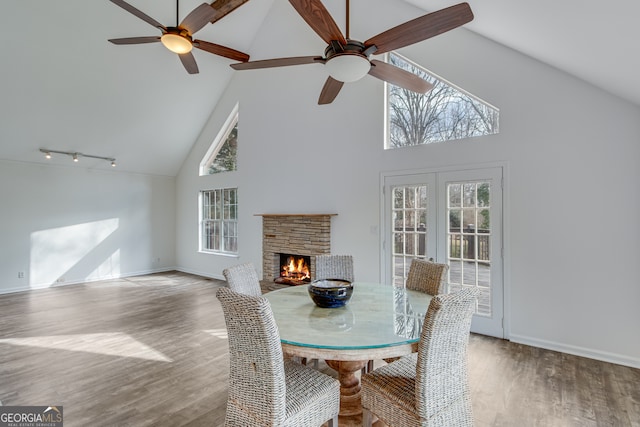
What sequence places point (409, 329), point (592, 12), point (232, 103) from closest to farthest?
1. point (409, 329)
2. point (592, 12)
3. point (232, 103)

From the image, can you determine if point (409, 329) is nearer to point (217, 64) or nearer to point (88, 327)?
point (88, 327)

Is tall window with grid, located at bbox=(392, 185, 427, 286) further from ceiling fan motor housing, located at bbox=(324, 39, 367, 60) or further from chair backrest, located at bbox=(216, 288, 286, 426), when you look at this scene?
chair backrest, located at bbox=(216, 288, 286, 426)

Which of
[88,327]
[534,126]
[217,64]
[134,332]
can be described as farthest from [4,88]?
[534,126]

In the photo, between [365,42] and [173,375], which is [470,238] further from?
[173,375]

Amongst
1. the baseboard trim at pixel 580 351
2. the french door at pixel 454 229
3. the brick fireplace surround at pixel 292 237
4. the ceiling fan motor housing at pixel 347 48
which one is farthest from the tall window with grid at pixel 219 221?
the baseboard trim at pixel 580 351

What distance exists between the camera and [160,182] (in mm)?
8070

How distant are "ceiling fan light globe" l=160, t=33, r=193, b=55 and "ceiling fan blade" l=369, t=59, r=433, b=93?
1769 millimetres

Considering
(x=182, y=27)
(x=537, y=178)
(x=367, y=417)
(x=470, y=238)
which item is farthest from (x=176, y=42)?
(x=537, y=178)

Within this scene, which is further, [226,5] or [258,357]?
[226,5]

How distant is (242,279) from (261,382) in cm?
115

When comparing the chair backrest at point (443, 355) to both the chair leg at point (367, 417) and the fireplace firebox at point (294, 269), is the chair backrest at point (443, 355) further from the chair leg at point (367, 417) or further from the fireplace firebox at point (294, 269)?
the fireplace firebox at point (294, 269)

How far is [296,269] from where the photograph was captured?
5.67 m

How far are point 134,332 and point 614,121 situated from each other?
5672 millimetres

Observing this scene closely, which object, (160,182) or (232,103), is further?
(160,182)
